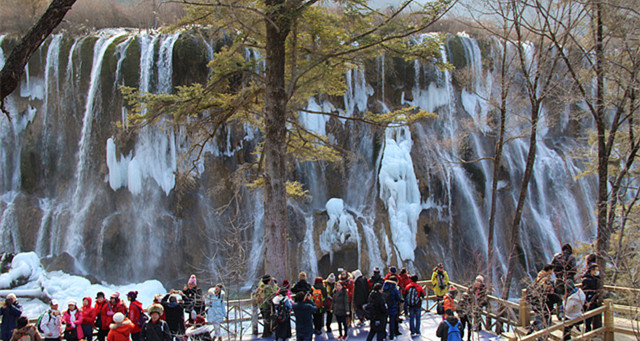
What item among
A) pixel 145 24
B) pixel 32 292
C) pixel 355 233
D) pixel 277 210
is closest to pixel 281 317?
pixel 277 210

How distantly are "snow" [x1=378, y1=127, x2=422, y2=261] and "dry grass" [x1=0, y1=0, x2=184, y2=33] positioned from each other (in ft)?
48.9

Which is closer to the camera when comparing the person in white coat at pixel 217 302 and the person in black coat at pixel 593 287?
the person in white coat at pixel 217 302

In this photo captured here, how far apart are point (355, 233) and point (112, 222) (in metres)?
11.1

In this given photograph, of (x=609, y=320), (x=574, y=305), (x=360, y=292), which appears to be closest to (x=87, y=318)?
(x=360, y=292)

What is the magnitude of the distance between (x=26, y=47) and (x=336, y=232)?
54.7 ft

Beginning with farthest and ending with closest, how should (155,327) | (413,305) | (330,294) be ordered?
(330,294) < (413,305) < (155,327)

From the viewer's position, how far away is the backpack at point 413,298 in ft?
27.3

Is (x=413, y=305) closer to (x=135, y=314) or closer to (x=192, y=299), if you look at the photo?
(x=192, y=299)

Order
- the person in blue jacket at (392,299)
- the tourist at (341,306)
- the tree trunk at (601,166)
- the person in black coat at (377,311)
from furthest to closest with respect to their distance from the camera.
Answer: the tree trunk at (601,166) → the tourist at (341,306) → the person in blue jacket at (392,299) → the person in black coat at (377,311)

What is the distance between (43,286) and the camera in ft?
57.5

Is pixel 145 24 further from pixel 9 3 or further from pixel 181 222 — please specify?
pixel 181 222

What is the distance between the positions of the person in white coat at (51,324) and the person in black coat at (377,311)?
5.06 m

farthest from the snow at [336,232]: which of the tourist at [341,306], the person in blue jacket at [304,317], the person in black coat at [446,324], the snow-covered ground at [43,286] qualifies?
the person in black coat at [446,324]

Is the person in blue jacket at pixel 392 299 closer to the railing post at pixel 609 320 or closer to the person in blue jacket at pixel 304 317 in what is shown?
the person in blue jacket at pixel 304 317
